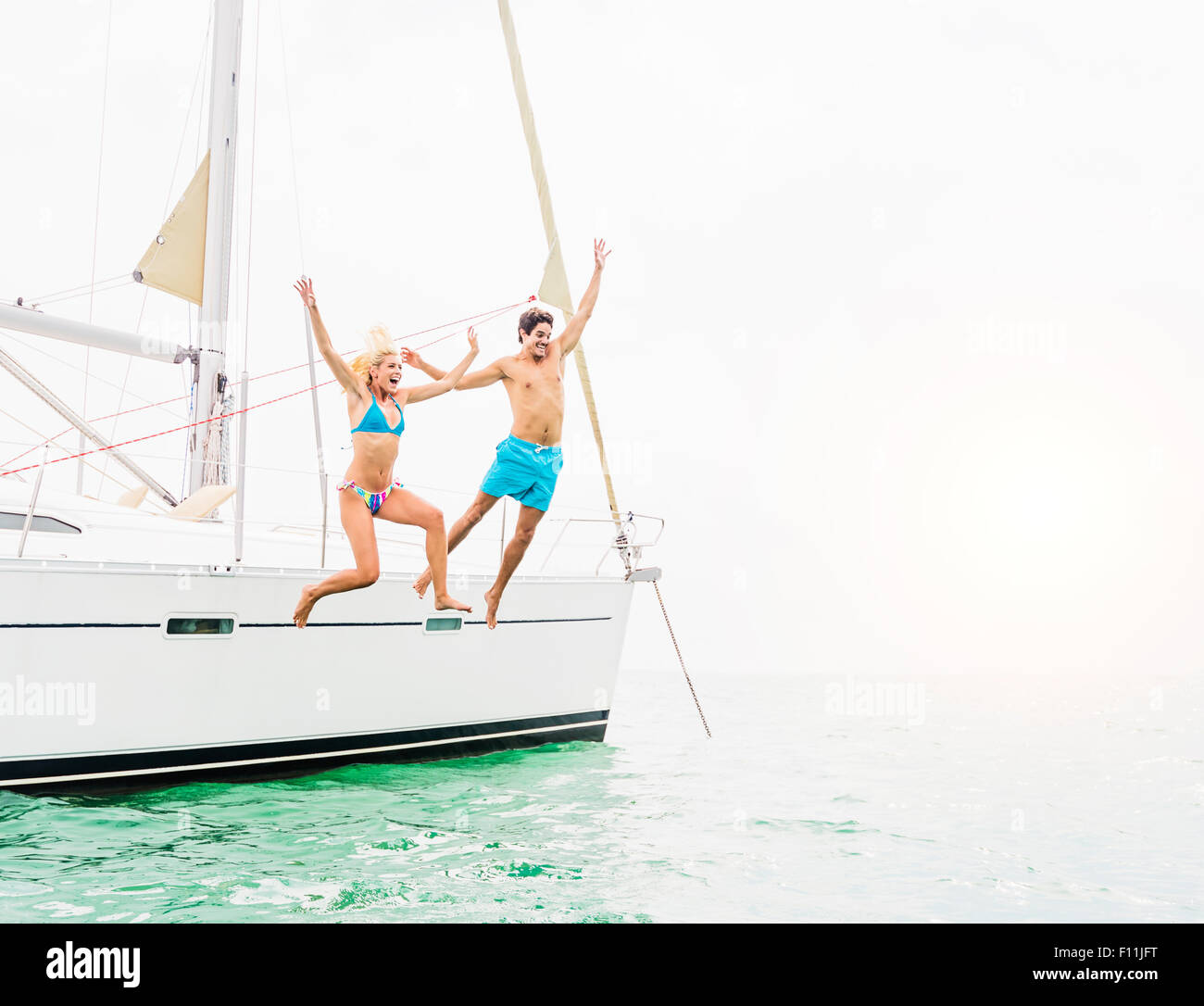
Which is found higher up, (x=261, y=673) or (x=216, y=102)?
(x=216, y=102)

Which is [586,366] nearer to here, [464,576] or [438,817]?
[464,576]

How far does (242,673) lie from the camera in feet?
23.1

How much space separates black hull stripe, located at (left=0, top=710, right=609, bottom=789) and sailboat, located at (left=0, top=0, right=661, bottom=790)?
15mm

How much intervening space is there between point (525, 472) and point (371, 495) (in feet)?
2.90

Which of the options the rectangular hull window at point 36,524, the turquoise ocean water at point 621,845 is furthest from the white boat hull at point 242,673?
the rectangular hull window at point 36,524

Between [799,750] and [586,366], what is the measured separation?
718cm

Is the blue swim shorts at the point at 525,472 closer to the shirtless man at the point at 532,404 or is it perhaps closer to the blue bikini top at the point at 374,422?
the shirtless man at the point at 532,404

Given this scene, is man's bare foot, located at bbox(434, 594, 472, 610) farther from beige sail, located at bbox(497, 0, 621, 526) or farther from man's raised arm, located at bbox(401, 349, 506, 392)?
beige sail, located at bbox(497, 0, 621, 526)

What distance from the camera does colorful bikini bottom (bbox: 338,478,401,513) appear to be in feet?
16.7

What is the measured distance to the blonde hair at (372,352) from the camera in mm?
5152

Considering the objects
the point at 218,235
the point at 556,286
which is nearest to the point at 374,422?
the point at 556,286

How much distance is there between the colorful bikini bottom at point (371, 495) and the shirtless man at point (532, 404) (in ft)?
1.89
